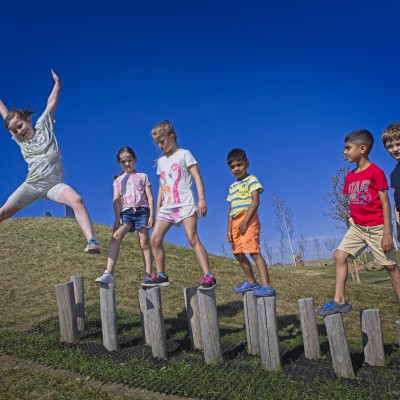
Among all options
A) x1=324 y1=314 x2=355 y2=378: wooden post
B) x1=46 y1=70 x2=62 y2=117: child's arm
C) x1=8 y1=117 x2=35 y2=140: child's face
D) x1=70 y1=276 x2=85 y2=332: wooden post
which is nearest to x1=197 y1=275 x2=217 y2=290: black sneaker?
x1=324 y1=314 x2=355 y2=378: wooden post

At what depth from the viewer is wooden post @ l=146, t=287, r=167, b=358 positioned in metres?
5.80

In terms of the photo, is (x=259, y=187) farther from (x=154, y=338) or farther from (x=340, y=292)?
(x=154, y=338)

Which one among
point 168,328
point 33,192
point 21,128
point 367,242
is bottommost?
point 168,328

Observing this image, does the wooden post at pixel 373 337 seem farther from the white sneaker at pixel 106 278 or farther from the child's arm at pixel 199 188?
the white sneaker at pixel 106 278

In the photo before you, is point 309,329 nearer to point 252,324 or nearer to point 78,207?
point 252,324

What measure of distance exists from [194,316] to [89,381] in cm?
178

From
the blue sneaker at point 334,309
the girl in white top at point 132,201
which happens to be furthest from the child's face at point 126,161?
the blue sneaker at point 334,309

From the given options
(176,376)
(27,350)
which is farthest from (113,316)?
(176,376)

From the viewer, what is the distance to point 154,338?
5797 mm

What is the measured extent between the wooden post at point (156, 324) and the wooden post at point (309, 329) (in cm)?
190

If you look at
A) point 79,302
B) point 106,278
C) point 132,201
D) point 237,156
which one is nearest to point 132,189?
point 132,201

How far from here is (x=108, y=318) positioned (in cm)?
625

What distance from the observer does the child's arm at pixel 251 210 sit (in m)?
6.01

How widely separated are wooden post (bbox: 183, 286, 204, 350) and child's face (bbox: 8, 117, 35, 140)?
317 centimetres
